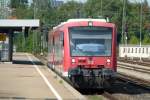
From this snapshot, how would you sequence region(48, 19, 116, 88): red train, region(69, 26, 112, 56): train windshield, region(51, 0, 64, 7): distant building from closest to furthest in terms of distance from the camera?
region(48, 19, 116, 88): red train → region(69, 26, 112, 56): train windshield → region(51, 0, 64, 7): distant building

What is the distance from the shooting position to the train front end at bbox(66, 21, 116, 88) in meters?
23.0

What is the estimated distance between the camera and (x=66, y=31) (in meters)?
23.9

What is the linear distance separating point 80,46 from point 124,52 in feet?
195

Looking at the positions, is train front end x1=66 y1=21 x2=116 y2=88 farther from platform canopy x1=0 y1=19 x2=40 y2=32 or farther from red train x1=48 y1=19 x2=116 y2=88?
platform canopy x1=0 y1=19 x2=40 y2=32

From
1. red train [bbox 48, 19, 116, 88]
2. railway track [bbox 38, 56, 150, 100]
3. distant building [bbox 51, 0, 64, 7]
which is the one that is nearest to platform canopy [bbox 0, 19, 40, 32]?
→ railway track [bbox 38, 56, 150, 100]

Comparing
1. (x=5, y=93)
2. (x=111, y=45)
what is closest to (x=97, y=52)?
(x=111, y=45)

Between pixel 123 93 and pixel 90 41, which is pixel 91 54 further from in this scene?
pixel 123 93

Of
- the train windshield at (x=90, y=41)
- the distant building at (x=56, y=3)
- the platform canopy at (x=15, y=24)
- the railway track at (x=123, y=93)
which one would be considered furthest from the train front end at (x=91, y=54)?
the distant building at (x=56, y=3)

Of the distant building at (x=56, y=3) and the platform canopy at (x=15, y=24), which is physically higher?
the distant building at (x=56, y=3)

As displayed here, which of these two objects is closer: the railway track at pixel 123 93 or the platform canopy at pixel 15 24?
the railway track at pixel 123 93

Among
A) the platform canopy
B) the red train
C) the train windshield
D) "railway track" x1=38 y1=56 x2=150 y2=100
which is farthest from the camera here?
the platform canopy

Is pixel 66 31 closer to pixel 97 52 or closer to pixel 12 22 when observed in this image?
pixel 97 52

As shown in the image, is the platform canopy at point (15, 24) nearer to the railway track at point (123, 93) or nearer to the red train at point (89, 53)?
the railway track at point (123, 93)

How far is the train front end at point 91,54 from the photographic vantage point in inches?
907
